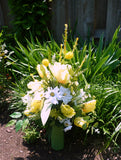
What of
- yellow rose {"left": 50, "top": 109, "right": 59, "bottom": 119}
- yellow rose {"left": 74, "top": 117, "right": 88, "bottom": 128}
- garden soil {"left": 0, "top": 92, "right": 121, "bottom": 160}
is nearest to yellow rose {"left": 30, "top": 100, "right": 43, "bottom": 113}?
yellow rose {"left": 50, "top": 109, "right": 59, "bottom": 119}

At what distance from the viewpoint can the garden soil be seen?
1797 millimetres

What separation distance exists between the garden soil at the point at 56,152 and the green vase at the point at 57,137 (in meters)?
0.06

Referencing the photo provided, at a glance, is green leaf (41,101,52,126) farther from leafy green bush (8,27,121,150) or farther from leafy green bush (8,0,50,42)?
leafy green bush (8,0,50,42)

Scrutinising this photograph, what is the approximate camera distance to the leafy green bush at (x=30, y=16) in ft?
10.3

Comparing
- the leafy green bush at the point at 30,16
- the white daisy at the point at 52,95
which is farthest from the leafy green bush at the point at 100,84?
the leafy green bush at the point at 30,16

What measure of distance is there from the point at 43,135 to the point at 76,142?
0.38m

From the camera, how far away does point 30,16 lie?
10.4 feet

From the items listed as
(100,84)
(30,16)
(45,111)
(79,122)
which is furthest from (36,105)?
(30,16)

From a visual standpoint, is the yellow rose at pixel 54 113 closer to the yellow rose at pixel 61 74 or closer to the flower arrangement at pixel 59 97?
the flower arrangement at pixel 59 97

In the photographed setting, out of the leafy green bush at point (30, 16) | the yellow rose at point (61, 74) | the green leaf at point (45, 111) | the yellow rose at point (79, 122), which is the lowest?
the yellow rose at point (79, 122)

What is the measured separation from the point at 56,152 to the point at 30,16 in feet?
7.39

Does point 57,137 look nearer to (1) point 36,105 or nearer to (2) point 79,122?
(2) point 79,122

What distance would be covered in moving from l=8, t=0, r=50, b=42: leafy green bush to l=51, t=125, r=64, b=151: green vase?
6.14ft

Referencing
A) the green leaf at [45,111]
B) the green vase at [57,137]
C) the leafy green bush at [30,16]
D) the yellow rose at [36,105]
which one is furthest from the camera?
the leafy green bush at [30,16]
